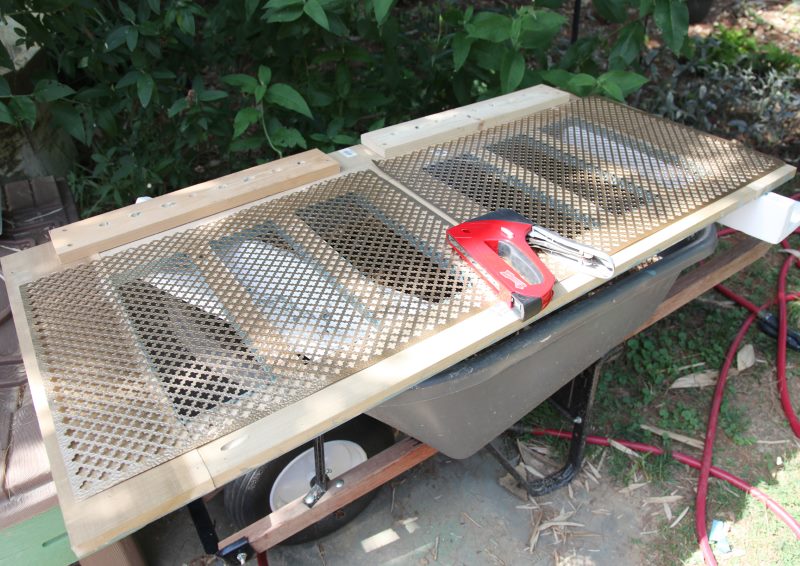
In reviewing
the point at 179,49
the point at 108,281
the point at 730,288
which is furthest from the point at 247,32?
the point at 730,288

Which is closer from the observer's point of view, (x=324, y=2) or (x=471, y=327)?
(x=471, y=327)

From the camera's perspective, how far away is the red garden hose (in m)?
1.72

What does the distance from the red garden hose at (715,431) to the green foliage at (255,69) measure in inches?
39.3

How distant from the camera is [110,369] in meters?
0.91

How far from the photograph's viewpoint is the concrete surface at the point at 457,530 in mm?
1729

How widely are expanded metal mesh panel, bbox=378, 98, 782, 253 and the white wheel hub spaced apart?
Result: 2.34 feet

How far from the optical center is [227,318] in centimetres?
100

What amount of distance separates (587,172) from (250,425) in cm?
93

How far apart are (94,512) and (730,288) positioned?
2.44 meters

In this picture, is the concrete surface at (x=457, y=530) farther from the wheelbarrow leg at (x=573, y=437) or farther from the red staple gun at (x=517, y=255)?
the red staple gun at (x=517, y=255)

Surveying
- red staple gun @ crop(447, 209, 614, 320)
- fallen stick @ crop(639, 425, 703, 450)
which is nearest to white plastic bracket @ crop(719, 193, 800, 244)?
red staple gun @ crop(447, 209, 614, 320)

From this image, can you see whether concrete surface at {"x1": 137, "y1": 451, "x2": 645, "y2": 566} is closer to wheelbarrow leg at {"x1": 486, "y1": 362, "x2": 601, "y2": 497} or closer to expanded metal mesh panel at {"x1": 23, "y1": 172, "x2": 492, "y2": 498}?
wheelbarrow leg at {"x1": 486, "y1": 362, "x2": 601, "y2": 497}

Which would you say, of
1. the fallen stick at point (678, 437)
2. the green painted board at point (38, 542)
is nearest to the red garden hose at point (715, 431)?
the fallen stick at point (678, 437)

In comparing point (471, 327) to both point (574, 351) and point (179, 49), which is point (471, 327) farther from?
point (179, 49)
